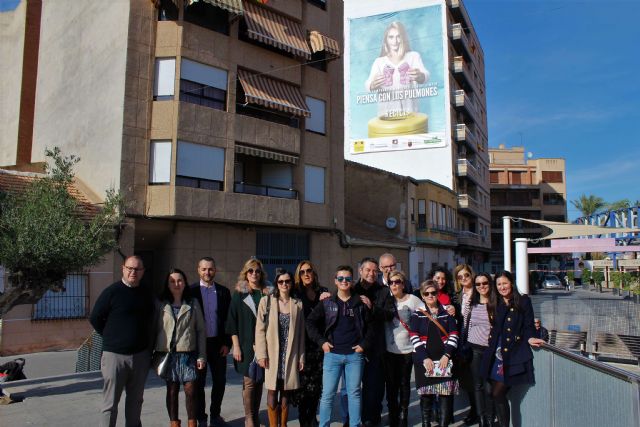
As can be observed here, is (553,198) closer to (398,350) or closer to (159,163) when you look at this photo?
(159,163)

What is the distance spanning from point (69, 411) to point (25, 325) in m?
7.64

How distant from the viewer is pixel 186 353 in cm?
537

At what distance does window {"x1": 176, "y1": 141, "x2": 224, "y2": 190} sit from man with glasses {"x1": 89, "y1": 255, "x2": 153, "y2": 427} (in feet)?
36.0

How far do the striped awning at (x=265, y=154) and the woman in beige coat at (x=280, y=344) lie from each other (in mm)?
12216

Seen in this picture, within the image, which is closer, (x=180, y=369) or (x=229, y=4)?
(x=180, y=369)

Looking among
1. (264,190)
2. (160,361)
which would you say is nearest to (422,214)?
(264,190)

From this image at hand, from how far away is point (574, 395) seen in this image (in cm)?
434

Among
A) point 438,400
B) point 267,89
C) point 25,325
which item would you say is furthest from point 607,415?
point 267,89

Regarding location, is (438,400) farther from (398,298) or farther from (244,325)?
(244,325)

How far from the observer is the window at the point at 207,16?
54.6ft

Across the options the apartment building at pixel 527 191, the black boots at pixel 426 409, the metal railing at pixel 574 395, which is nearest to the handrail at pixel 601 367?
the metal railing at pixel 574 395

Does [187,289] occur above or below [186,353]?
above

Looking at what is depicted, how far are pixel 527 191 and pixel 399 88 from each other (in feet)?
137

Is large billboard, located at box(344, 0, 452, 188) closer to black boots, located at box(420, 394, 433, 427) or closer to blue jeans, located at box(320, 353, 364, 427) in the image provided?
black boots, located at box(420, 394, 433, 427)
